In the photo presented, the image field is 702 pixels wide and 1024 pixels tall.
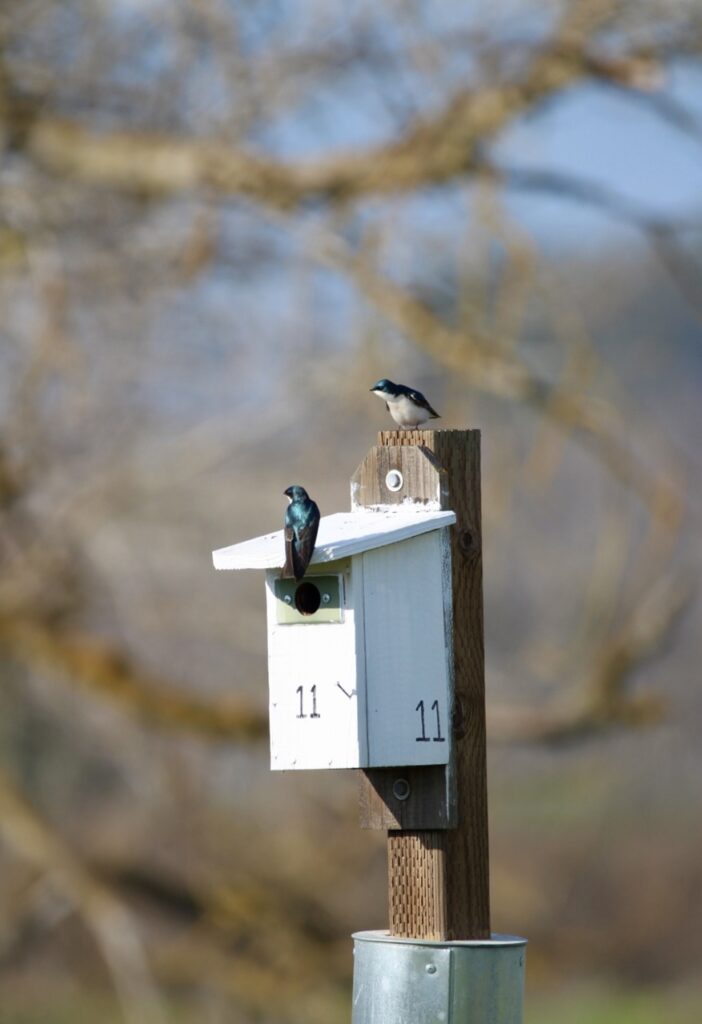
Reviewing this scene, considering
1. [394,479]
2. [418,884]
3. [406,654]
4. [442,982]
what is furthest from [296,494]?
[442,982]

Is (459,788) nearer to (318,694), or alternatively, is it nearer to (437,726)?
(437,726)

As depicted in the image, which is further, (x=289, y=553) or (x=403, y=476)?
(x=403, y=476)

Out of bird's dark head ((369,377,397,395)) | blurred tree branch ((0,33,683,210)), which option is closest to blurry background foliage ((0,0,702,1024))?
blurred tree branch ((0,33,683,210))

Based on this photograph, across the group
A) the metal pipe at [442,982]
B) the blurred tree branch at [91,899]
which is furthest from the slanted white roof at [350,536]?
the blurred tree branch at [91,899]

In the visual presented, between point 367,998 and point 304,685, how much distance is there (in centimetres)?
52

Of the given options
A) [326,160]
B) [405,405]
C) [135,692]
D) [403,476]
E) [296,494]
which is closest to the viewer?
[296,494]

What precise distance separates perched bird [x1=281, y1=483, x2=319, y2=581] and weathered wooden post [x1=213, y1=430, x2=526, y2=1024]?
3 centimetres

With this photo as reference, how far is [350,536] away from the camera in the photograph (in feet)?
9.86

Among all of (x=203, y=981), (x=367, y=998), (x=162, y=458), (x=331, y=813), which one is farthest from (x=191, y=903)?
(x=367, y=998)

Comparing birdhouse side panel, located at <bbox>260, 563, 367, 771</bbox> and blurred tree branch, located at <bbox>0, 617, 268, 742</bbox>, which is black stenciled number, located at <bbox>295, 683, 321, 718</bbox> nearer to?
birdhouse side panel, located at <bbox>260, 563, 367, 771</bbox>

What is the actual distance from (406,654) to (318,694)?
0.16m

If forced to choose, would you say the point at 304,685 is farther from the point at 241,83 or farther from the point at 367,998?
the point at 241,83

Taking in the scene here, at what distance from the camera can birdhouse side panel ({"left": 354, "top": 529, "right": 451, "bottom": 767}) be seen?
301 centimetres

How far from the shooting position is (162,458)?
8.98m
